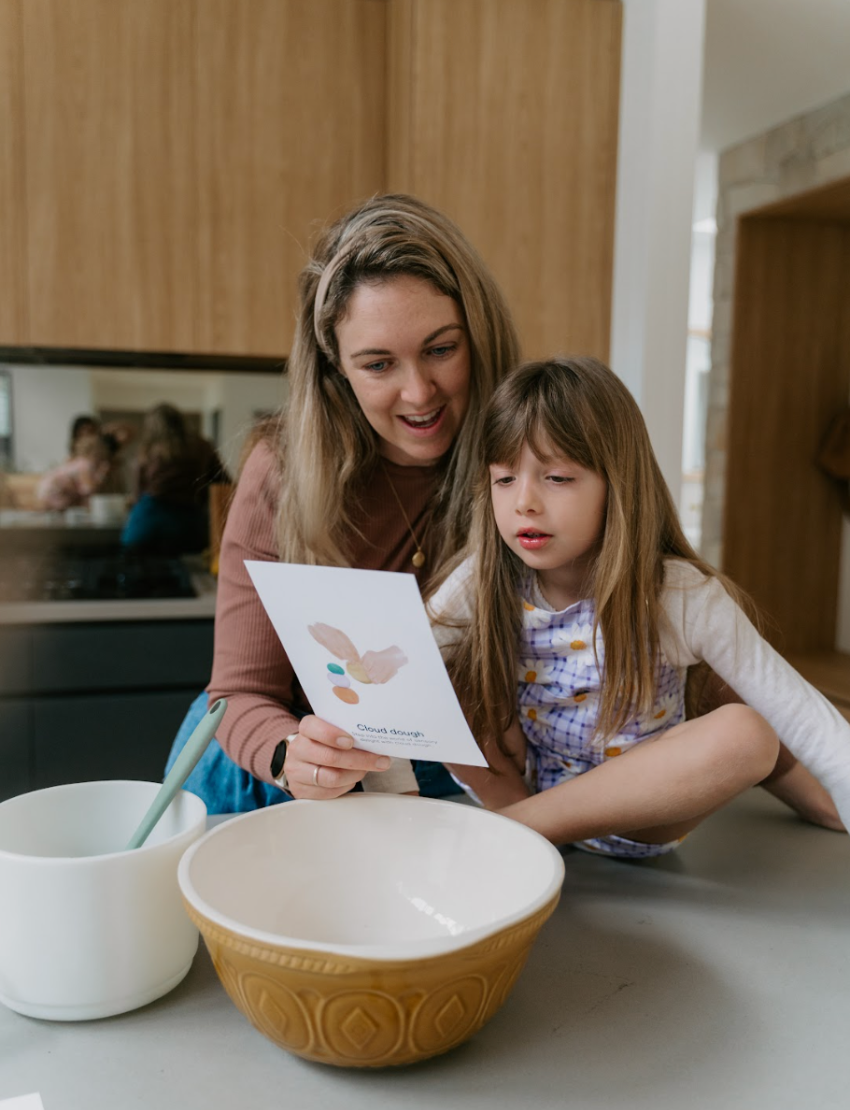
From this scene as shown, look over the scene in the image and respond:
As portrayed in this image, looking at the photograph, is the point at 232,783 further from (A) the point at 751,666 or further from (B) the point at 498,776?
(A) the point at 751,666

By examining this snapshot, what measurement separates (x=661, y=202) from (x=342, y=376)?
52.0 inches

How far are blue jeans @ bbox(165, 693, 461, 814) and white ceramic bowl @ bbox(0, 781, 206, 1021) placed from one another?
647 millimetres

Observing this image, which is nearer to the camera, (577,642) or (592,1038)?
(592,1038)

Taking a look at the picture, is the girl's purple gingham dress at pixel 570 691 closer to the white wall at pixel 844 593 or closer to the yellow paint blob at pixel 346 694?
the yellow paint blob at pixel 346 694

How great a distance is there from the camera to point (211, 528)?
9.21ft

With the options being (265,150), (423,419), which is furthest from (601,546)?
(265,150)

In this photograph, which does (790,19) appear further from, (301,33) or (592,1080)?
(592,1080)

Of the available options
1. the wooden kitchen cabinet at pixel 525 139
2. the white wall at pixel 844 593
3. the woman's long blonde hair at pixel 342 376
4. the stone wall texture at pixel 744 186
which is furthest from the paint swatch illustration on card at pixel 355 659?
the white wall at pixel 844 593

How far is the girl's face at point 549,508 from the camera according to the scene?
3.20ft

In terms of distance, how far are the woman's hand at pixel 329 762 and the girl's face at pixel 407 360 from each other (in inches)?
18.8

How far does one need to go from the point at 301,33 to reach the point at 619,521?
199 centimetres

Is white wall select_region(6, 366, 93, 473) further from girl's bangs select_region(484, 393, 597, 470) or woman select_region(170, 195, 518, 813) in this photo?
girl's bangs select_region(484, 393, 597, 470)

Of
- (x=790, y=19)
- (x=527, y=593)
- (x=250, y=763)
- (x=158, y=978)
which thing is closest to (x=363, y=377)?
(x=527, y=593)

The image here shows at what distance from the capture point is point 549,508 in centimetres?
98
